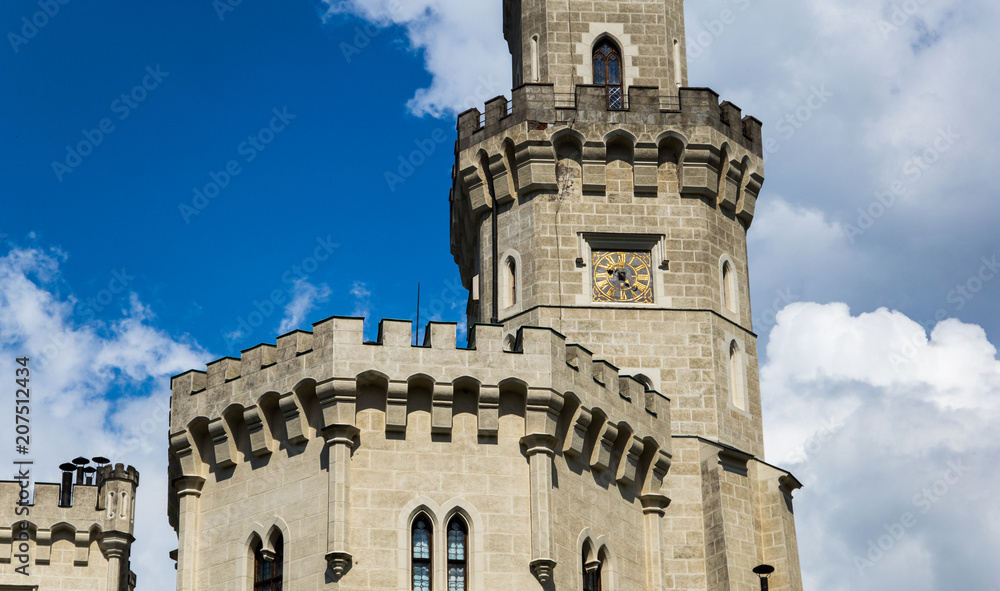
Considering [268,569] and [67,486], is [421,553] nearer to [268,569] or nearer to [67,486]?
[268,569]

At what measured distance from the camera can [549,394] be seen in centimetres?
3581

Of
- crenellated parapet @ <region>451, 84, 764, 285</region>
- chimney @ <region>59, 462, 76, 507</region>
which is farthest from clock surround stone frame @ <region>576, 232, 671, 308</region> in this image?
chimney @ <region>59, 462, 76, 507</region>

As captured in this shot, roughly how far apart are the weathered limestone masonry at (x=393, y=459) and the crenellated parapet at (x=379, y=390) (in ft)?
0.12

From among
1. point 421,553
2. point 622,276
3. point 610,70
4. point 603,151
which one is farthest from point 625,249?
point 421,553

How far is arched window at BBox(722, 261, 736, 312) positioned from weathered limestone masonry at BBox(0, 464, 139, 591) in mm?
15666

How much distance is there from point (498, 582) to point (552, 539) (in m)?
1.40

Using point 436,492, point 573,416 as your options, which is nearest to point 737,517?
point 573,416

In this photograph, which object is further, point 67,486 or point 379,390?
point 67,486

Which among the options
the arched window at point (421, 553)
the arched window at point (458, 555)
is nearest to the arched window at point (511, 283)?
the arched window at point (458, 555)

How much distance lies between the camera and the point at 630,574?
37.1 m

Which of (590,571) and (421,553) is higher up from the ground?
(421,553)

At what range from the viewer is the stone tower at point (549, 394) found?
3475cm

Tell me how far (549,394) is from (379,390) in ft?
11.4

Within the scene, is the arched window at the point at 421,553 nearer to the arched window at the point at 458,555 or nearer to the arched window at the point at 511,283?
the arched window at the point at 458,555
